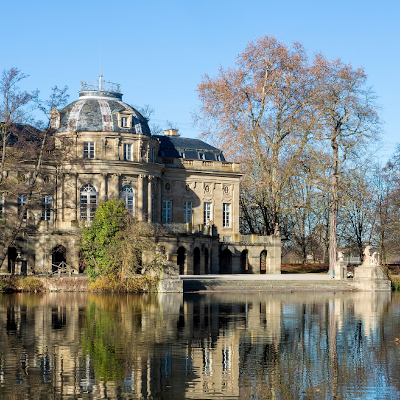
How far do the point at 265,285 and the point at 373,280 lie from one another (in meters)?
6.78

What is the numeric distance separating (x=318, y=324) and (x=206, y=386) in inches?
459

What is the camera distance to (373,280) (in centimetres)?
4669

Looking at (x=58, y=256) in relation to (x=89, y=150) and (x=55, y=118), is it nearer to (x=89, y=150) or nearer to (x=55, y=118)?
(x=89, y=150)

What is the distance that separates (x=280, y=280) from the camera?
46.9 metres

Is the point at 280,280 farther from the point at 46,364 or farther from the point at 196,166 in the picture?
the point at 46,364

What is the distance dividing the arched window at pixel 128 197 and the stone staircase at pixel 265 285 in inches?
493

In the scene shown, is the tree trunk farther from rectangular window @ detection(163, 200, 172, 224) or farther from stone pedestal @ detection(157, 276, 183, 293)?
stone pedestal @ detection(157, 276, 183, 293)

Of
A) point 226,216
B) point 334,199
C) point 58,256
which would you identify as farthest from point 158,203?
point 334,199

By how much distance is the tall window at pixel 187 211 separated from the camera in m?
61.8

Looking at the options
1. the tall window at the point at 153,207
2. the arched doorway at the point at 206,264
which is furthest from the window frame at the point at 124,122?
the arched doorway at the point at 206,264

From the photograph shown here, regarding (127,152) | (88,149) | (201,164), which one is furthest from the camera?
(201,164)

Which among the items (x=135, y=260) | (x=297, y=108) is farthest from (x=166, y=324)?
(x=297, y=108)

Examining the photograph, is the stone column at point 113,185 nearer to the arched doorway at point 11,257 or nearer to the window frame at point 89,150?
the window frame at point 89,150

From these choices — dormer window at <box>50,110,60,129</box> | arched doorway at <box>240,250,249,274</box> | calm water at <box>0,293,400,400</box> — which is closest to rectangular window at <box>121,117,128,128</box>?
dormer window at <box>50,110,60,129</box>
